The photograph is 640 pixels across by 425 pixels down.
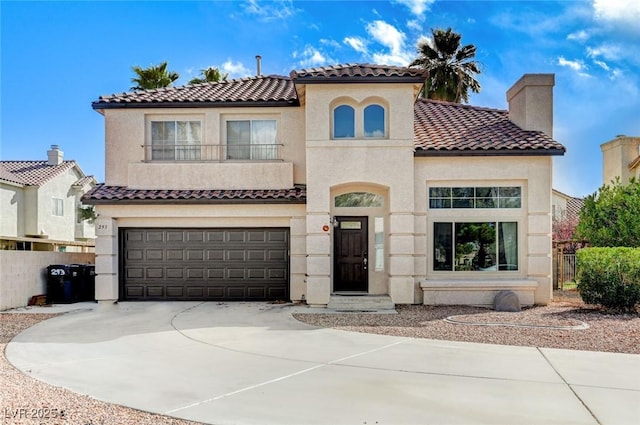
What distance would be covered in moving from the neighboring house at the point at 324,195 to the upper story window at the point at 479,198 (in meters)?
0.03

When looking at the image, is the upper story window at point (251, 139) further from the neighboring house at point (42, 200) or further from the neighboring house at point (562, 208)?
the neighboring house at point (562, 208)

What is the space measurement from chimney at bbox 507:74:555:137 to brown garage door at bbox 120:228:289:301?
8.51 meters

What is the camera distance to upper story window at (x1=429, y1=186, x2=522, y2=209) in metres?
15.0

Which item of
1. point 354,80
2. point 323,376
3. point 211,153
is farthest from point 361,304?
point 211,153

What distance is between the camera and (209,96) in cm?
1658

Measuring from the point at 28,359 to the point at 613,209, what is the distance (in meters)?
16.2

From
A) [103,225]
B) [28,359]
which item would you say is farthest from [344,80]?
[28,359]

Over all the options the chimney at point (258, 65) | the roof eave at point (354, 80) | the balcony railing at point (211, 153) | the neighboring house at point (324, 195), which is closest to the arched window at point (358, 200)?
the neighboring house at point (324, 195)

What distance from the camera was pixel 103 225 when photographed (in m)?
15.5

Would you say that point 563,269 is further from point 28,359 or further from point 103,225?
point 28,359

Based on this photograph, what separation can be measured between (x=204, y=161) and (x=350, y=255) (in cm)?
555

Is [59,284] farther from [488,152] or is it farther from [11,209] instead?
[11,209]

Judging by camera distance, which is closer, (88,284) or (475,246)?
(475,246)

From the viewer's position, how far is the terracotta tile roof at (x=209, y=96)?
52.6 feet
